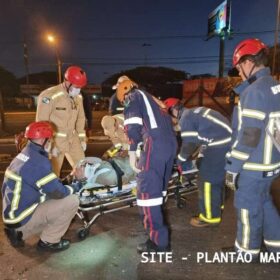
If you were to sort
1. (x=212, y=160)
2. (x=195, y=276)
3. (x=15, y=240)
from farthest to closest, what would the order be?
(x=212, y=160) → (x=15, y=240) → (x=195, y=276)

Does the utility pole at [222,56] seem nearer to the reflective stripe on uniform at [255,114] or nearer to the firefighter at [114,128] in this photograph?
the firefighter at [114,128]

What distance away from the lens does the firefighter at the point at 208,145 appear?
12.2 ft

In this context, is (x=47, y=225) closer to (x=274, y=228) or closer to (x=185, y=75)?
(x=274, y=228)

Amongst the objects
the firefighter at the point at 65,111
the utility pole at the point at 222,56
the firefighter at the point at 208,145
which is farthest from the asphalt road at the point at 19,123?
the utility pole at the point at 222,56

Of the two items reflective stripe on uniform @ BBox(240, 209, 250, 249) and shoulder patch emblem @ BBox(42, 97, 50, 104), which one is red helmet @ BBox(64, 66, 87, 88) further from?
reflective stripe on uniform @ BBox(240, 209, 250, 249)

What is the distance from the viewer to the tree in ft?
170

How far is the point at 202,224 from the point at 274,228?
1.04m

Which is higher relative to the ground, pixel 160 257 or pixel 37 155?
pixel 37 155

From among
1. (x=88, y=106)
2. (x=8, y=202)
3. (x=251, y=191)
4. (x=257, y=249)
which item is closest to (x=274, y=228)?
(x=257, y=249)

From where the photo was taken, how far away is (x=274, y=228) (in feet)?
10.2

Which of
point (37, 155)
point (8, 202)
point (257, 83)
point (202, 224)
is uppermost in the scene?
point (257, 83)

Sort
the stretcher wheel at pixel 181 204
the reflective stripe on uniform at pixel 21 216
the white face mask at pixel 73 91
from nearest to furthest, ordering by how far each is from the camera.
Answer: the reflective stripe on uniform at pixel 21 216
the white face mask at pixel 73 91
the stretcher wheel at pixel 181 204

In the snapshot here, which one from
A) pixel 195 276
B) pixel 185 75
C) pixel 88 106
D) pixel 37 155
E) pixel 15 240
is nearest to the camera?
pixel 195 276

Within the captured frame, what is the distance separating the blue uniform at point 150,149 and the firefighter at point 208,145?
1.72ft
